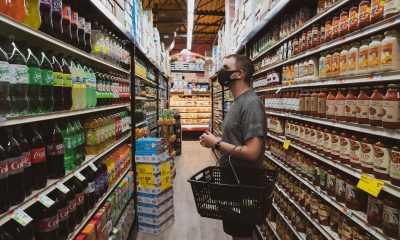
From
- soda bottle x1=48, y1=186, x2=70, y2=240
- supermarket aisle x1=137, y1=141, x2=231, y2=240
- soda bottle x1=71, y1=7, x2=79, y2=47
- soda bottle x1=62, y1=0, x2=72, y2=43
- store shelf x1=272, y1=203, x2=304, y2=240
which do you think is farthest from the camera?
supermarket aisle x1=137, y1=141, x2=231, y2=240

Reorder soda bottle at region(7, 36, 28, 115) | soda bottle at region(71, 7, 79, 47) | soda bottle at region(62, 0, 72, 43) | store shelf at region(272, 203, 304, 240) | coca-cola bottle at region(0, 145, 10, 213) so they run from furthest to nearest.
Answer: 1. store shelf at region(272, 203, 304, 240)
2. soda bottle at region(71, 7, 79, 47)
3. soda bottle at region(62, 0, 72, 43)
4. soda bottle at region(7, 36, 28, 115)
5. coca-cola bottle at region(0, 145, 10, 213)

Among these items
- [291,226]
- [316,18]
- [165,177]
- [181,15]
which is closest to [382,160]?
[316,18]

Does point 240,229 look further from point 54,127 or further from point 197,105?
point 197,105

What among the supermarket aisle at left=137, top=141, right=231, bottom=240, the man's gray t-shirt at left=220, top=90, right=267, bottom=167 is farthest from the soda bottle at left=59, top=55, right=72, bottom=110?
the supermarket aisle at left=137, top=141, right=231, bottom=240

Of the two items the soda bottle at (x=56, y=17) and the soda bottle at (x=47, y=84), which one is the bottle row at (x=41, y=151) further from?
the soda bottle at (x=56, y=17)

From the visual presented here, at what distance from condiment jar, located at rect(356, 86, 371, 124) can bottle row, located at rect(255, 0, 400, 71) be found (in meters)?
0.26

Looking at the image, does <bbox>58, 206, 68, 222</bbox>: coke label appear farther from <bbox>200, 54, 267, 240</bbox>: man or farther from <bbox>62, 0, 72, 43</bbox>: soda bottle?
<bbox>62, 0, 72, 43</bbox>: soda bottle

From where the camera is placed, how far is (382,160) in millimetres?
1642

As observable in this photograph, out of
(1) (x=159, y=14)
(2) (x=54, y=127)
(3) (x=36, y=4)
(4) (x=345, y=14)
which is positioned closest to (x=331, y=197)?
(4) (x=345, y=14)

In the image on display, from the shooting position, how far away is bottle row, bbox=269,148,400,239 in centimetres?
161

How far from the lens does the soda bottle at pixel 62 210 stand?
186 cm

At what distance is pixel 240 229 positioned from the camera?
211 cm

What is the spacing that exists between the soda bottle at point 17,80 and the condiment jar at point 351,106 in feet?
6.38

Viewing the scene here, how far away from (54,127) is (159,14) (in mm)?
15444
